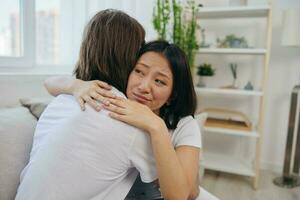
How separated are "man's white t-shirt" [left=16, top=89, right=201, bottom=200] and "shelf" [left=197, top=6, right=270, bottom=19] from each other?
1823 mm

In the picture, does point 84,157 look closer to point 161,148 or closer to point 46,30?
point 161,148

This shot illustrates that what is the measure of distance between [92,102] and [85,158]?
6.0 inches

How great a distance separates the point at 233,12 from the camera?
7.68ft

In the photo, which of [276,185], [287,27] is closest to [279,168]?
[276,185]

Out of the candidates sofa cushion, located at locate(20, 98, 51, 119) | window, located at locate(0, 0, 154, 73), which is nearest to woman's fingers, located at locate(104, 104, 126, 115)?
sofa cushion, located at locate(20, 98, 51, 119)

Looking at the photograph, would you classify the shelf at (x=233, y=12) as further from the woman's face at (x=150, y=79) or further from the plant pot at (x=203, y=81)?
the woman's face at (x=150, y=79)

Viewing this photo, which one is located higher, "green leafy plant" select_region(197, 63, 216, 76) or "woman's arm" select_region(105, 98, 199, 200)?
"green leafy plant" select_region(197, 63, 216, 76)

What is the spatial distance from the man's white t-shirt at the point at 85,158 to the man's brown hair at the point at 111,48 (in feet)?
0.60

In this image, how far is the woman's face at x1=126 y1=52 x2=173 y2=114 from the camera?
0.87 metres

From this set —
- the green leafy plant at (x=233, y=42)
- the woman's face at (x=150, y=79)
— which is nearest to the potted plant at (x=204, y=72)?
the green leafy plant at (x=233, y=42)

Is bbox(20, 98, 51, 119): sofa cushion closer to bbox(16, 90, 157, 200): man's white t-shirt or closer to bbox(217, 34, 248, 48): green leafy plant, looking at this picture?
→ bbox(16, 90, 157, 200): man's white t-shirt

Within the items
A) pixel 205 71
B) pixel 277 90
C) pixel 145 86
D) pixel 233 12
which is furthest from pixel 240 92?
pixel 145 86

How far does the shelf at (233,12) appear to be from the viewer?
2.17 meters

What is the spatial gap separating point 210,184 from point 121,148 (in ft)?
6.26
